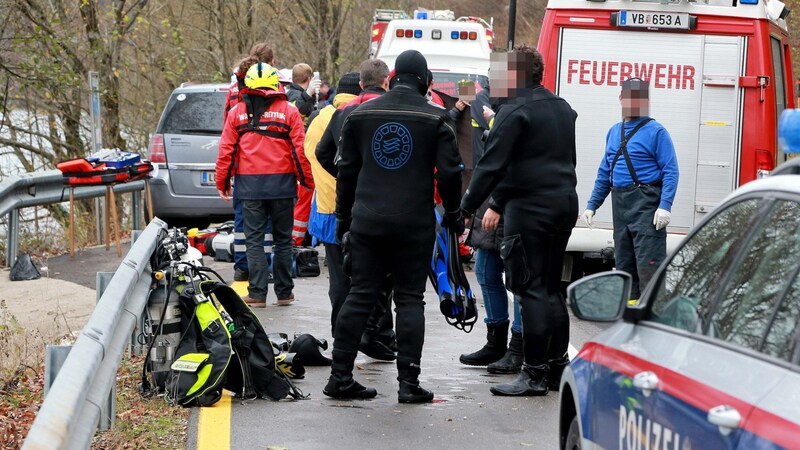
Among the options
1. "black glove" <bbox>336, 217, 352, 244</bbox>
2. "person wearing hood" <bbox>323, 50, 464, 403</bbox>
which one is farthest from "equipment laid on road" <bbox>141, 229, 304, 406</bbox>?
"black glove" <bbox>336, 217, 352, 244</bbox>

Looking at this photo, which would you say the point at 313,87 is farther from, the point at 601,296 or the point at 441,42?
the point at 601,296

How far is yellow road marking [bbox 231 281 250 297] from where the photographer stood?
11066 millimetres

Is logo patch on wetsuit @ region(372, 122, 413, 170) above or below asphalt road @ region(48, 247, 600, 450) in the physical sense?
above

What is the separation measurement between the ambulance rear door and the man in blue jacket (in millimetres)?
1391

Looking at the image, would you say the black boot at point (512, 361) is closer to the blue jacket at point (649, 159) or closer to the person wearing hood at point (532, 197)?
the person wearing hood at point (532, 197)

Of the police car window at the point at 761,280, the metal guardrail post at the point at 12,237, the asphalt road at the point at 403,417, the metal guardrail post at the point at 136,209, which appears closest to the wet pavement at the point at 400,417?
the asphalt road at the point at 403,417

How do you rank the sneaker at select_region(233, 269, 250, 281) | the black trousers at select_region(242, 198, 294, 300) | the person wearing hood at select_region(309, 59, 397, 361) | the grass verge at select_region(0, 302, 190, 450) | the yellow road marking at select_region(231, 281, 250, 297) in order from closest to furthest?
the grass verge at select_region(0, 302, 190, 450)
the person wearing hood at select_region(309, 59, 397, 361)
the black trousers at select_region(242, 198, 294, 300)
the yellow road marking at select_region(231, 281, 250, 297)
the sneaker at select_region(233, 269, 250, 281)

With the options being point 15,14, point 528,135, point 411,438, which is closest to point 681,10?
point 528,135

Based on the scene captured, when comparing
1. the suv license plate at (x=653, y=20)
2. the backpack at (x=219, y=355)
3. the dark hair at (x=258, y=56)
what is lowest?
the backpack at (x=219, y=355)

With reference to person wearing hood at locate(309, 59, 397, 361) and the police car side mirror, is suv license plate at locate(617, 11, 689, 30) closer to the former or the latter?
person wearing hood at locate(309, 59, 397, 361)

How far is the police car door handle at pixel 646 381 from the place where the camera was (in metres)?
3.50

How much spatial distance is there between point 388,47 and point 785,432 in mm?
16418

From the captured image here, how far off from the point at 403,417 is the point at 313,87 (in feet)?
24.9

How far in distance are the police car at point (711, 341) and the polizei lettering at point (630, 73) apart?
6.81 meters
